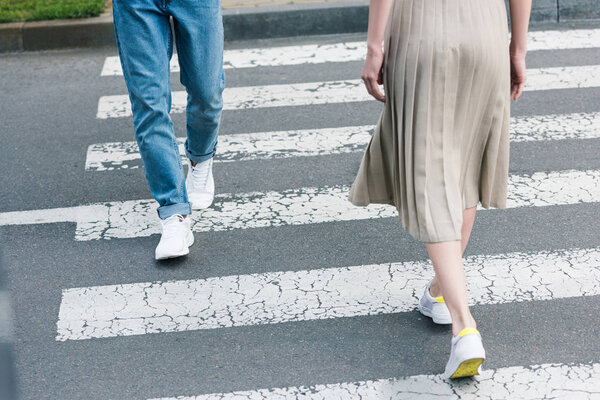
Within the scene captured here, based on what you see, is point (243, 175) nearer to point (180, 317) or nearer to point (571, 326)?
point (180, 317)

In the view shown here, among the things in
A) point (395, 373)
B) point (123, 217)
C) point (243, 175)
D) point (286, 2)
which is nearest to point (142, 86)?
point (123, 217)

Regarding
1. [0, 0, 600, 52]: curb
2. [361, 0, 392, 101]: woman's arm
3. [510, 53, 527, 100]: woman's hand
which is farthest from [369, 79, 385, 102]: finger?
[0, 0, 600, 52]: curb

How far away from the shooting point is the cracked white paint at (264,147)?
200 inches

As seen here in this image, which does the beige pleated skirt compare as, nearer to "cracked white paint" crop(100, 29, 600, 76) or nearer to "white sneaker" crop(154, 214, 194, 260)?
"white sneaker" crop(154, 214, 194, 260)

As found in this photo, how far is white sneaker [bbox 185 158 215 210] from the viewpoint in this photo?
4.50 meters

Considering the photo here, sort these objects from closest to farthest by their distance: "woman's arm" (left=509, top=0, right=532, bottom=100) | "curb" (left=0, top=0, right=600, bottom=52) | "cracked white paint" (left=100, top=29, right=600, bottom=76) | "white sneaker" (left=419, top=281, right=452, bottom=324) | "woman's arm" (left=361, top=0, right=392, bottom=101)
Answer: "woman's arm" (left=361, top=0, right=392, bottom=101), "woman's arm" (left=509, top=0, right=532, bottom=100), "white sneaker" (left=419, top=281, right=452, bottom=324), "cracked white paint" (left=100, top=29, right=600, bottom=76), "curb" (left=0, top=0, right=600, bottom=52)

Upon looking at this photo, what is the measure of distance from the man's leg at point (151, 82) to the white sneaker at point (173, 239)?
0.04 m

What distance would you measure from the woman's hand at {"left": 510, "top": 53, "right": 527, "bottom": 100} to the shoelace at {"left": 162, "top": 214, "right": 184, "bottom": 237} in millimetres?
1609

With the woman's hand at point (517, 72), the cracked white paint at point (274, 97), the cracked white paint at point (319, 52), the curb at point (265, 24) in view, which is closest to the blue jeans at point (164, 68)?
the woman's hand at point (517, 72)

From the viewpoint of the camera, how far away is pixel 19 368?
3.21 m

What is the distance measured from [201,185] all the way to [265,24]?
305 cm

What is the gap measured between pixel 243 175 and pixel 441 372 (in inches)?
81.8

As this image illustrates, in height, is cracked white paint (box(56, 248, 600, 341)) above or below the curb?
below

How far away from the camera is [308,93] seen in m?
6.02
